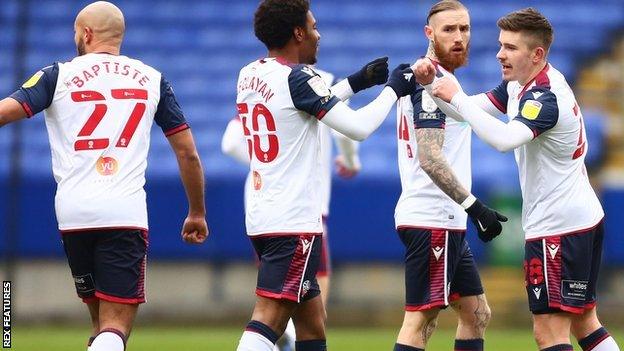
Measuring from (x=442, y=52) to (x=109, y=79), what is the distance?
6.11ft

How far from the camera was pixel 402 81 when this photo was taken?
22.4 ft

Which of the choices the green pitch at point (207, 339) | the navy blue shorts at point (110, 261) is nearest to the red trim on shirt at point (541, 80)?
the navy blue shorts at point (110, 261)

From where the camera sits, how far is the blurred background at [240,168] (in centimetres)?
1441

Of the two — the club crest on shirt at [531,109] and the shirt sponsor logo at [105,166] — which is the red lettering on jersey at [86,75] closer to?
the shirt sponsor logo at [105,166]

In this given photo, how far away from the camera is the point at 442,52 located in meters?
7.25

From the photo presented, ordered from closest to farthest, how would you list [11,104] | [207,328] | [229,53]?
1. [11,104]
2. [207,328]
3. [229,53]

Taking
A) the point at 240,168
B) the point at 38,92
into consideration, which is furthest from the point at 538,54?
the point at 240,168

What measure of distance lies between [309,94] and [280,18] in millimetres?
435

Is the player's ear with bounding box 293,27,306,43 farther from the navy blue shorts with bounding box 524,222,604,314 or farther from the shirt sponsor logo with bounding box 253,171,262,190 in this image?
the navy blue shorts with bounding box 524,222,604,314

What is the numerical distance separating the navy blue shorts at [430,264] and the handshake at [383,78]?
88 cm

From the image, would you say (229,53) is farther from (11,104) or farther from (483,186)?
(11,104)

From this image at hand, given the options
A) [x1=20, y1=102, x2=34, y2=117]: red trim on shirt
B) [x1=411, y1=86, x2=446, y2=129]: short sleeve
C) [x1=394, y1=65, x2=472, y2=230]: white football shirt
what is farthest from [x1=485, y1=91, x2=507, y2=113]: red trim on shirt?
[x1=20, y1=102, x2=34, y2=117]: red trim on shirt

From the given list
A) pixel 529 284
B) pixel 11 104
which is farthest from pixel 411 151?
pixel 11 104

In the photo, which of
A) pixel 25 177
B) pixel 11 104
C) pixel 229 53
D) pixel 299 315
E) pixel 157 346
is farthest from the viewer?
pixel 229 53
